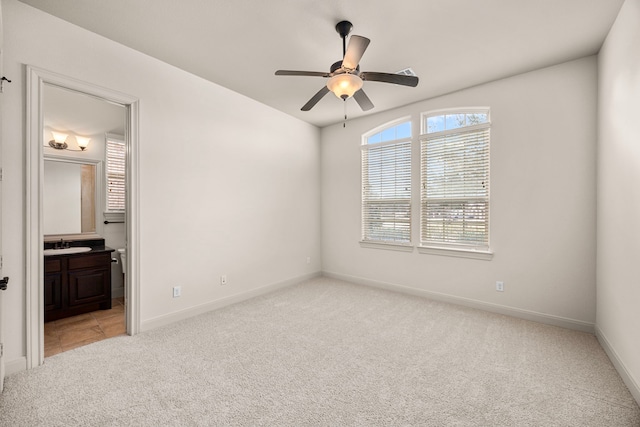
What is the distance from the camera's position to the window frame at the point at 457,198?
137 inches

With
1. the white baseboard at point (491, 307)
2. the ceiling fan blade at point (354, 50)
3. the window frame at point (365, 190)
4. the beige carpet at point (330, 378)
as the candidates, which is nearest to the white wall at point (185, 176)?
the beige carpet at point (330, 378)

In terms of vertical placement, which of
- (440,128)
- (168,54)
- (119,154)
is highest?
(168,54)

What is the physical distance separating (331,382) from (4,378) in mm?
2413

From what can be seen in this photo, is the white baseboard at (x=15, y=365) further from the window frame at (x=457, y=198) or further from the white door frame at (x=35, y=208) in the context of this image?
the window frame at (x=457, y=198)

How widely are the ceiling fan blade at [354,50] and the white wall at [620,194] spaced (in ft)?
6.09

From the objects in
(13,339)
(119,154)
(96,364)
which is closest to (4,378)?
(13,339)

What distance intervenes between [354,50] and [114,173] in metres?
4.22

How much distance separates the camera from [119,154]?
4438 millimetres

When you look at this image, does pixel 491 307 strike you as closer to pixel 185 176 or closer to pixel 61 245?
pixel 185 176

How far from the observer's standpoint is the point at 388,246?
443 centimetres

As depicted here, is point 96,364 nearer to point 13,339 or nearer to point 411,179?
point 13,339

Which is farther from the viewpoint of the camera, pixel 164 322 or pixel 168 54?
pixel 164 322

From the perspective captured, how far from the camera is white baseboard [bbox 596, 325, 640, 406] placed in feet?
6.13

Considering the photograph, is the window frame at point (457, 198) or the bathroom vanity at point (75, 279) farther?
the window frame at point (457, 198)
